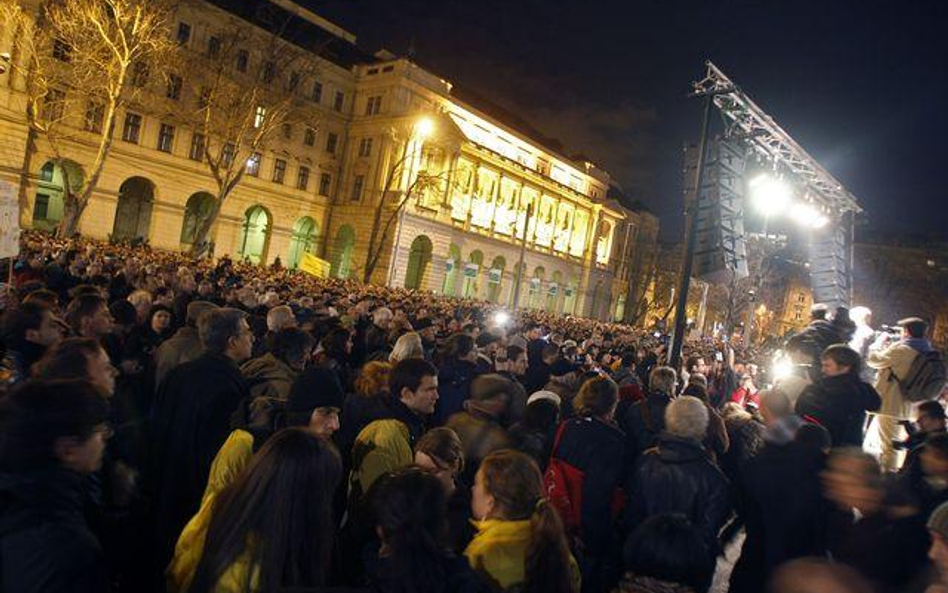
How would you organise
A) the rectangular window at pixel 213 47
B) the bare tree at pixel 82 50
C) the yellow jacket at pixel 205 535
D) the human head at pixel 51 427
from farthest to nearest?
the rectangular window at pixel 213 47, the bare tree at pixel 82 50, the yellow jacket at pixel 205 535, the human head at pixel 51 427

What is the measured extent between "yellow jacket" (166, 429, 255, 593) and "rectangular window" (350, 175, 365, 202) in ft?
158

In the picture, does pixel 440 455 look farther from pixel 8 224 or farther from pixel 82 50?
pixel 82 50

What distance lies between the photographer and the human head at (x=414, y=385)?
4.12 m

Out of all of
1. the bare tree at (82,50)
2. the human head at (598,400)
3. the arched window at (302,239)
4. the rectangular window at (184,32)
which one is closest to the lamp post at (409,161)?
the arched window at (302,239)

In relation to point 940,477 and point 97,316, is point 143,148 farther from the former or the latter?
point 940,477

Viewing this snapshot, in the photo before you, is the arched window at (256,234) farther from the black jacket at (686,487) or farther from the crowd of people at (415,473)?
the black jacket at (686,487)

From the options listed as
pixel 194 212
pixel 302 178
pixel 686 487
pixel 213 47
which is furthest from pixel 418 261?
pixel 686 487

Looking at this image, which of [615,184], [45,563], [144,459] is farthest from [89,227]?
[615,184]

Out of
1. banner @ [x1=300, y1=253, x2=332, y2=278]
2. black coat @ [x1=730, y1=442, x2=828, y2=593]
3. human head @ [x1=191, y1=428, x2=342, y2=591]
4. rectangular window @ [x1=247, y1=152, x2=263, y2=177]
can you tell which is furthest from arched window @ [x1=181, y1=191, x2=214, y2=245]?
human head @ [x1=191, y1=428, x2=342, y2=591]

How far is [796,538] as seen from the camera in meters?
4.11

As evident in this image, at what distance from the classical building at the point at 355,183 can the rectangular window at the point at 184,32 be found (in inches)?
5.1

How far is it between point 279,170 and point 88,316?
43738mm

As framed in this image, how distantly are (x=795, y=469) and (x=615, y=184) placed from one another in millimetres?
90304

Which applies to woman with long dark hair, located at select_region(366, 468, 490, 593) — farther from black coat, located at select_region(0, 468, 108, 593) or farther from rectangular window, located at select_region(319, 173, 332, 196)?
rectangular window, located at select_region(319, 173, 332, 196)
